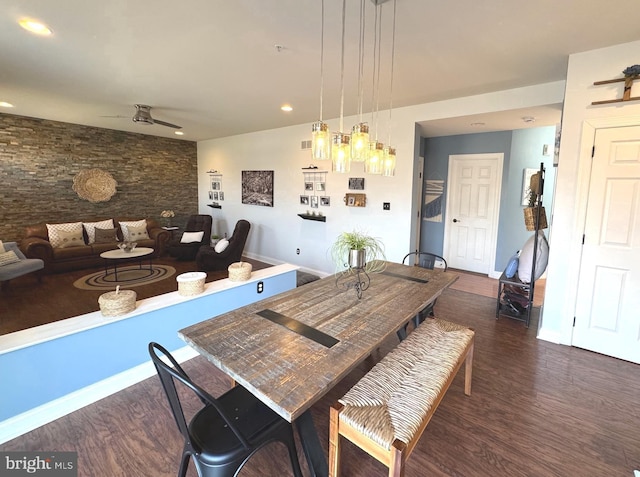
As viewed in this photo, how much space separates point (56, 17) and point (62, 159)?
4520 millimetres

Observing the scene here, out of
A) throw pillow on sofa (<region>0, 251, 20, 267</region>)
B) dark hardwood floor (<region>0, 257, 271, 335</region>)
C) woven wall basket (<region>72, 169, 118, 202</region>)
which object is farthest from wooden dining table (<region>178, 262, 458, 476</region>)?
woven wall basket (<region>72, 169, 118, 202</region>)

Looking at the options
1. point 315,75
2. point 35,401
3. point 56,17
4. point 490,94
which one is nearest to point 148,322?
point 35,401

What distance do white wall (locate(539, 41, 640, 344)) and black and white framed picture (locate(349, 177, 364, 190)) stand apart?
2397mm

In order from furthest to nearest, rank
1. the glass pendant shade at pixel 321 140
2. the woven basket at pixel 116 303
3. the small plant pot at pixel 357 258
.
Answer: the small plant pot at pixel 357 258 → the woven basket at pixel 116 303 → the glass pendant shade at pixel 321 140

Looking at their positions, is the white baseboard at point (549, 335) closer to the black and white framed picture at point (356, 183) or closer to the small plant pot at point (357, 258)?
the small plant pot at point (357, 258)

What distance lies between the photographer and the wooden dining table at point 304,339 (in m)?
1.17

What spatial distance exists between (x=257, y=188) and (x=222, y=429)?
5.27 m

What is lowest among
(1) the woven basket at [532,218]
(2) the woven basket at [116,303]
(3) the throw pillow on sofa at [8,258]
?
(3) the throw pillow on sofa at [8,258]

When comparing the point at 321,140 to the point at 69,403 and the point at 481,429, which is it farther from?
the point at 69,403

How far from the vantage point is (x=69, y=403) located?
1.95 meters

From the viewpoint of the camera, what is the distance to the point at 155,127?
5840 millimetres

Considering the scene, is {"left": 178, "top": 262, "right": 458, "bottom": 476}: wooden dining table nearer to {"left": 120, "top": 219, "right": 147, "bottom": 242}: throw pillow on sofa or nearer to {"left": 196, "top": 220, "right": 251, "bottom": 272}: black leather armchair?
{"left": 196, "top": 220, "right": 251, "bottom": 272}: black leather armchair

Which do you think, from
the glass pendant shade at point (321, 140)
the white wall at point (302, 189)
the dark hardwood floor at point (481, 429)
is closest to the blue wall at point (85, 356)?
the dark hardwood floor at point (481, 429)

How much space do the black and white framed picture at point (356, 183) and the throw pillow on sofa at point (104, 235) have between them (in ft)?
14.6
